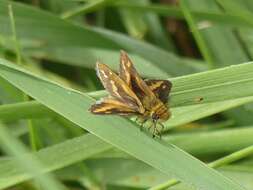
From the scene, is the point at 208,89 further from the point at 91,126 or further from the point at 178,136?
the point at 178,136

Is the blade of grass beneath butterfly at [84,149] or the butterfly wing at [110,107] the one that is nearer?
the butterfly wing at [110,107]

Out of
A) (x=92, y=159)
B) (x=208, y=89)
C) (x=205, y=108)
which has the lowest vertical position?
(x=92, y=159)

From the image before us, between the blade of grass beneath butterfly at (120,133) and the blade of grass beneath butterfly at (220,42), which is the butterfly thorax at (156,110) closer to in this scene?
the blade of grass beneath butterfly at (120,133)

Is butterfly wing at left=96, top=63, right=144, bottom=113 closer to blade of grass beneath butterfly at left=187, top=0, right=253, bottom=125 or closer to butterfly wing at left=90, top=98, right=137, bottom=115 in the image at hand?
butterfly wing at left=90, top=98, right=137, bottom=115

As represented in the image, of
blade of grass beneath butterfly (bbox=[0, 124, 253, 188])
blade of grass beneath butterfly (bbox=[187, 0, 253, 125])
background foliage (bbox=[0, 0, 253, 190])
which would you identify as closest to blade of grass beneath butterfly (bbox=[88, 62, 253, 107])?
background foliage (bbox=[0, 0, 253, 190])

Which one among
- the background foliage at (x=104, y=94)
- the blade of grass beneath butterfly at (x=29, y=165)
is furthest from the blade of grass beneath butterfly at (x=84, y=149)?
the blade of grass beneath butterfly at (x=29, y=165)

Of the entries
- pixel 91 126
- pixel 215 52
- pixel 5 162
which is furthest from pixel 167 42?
pixel 91 126
